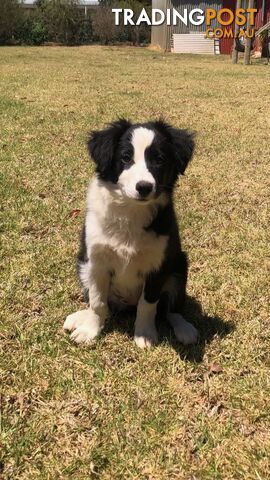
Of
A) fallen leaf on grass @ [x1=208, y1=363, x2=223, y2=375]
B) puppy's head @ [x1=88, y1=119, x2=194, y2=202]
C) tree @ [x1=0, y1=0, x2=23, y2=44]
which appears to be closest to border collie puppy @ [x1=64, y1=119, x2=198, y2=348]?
puppy's head @ [x1=88, y1=119, x2=194, y2=202]

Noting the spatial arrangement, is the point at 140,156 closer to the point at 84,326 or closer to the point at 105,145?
the point at 105,145

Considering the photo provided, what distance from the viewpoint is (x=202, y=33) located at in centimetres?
2553

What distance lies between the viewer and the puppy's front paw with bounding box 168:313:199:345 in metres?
2.91

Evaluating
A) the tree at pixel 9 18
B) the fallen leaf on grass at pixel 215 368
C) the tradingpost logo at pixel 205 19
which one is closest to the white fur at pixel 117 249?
the fallen leaf on grass at pixel 215 368

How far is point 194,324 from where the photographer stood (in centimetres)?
313

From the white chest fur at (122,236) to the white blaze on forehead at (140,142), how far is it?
242mm

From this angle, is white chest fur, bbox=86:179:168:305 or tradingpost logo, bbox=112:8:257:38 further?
tradingpost logo, bbox=112:8:257:38

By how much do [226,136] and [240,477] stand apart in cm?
588

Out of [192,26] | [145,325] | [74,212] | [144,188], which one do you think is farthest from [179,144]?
[192,26]

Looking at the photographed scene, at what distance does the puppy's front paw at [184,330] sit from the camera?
2.91 meters

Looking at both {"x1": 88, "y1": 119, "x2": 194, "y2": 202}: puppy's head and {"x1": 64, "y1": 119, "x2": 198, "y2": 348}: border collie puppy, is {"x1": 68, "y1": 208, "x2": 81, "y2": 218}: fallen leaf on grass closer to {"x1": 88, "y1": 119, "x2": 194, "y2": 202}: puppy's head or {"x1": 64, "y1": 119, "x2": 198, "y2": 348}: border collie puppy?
{"x1": 64, "y1": 119, "x2": 198, "y2": 348}: border collie puppy

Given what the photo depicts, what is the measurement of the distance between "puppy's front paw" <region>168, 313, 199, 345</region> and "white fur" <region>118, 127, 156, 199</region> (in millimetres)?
929

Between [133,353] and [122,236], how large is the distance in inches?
27.0

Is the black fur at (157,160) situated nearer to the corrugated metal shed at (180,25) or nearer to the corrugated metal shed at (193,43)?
the corrugated metal shed at (193,43)
